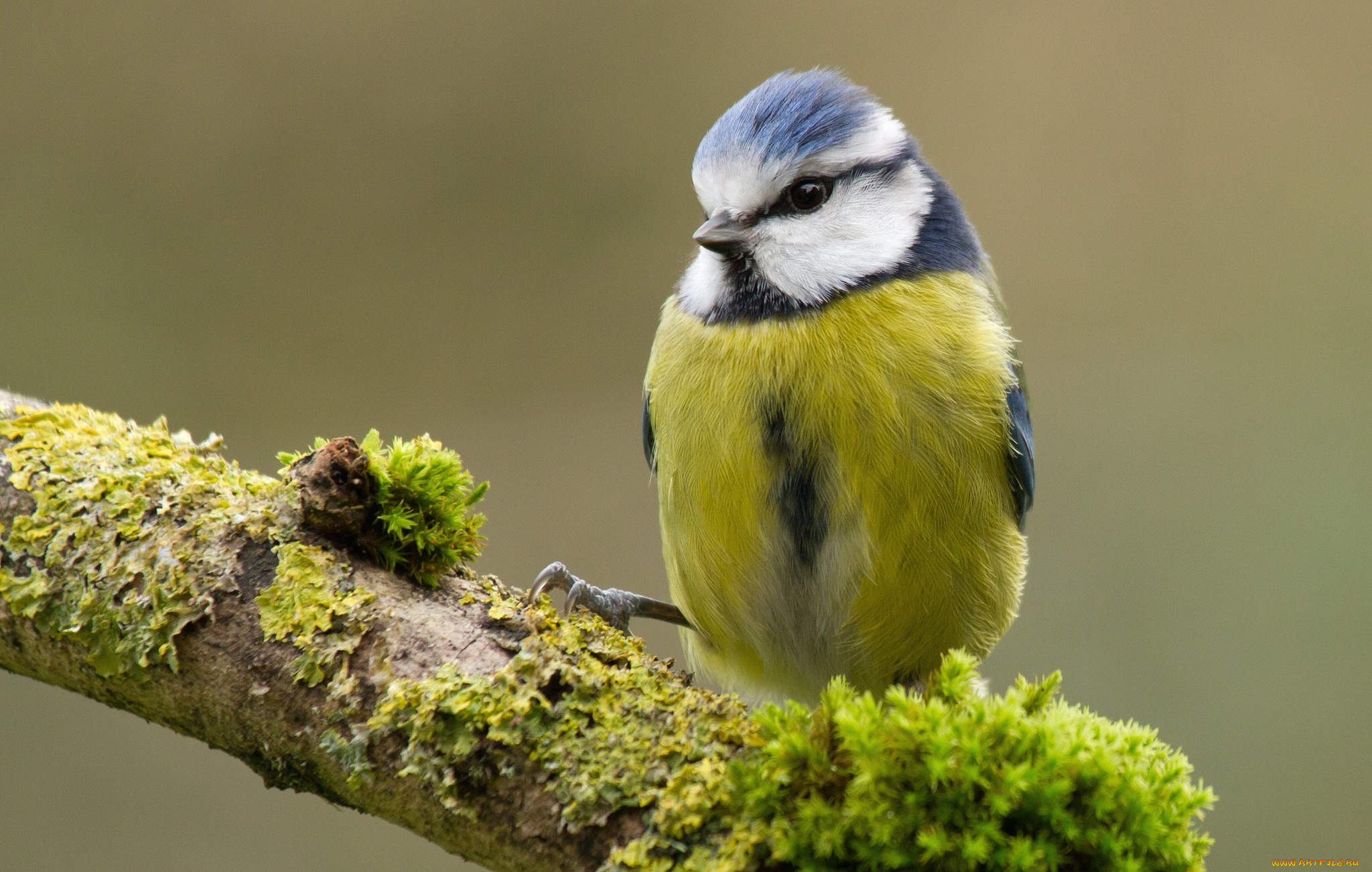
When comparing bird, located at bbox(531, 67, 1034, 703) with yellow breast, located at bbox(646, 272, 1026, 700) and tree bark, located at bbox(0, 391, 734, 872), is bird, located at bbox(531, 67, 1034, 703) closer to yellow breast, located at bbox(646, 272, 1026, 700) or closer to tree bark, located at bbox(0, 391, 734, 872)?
yellow breast, located at bbox(646, 272, 1026, 700)

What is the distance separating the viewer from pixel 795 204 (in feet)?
5.51

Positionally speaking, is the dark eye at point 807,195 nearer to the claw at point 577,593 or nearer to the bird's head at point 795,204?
the bird's head at point 795,204

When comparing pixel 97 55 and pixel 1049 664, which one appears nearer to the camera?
pixel 1049 664

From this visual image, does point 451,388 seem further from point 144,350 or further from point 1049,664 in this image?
point 1049,664

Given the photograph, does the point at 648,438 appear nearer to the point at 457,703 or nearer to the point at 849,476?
the point at 849,476

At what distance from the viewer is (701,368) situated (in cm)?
160

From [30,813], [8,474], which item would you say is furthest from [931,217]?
[30,813]

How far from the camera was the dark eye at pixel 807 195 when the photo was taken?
1676 mm

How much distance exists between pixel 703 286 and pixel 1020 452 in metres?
0.57

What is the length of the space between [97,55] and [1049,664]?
10.8 ft

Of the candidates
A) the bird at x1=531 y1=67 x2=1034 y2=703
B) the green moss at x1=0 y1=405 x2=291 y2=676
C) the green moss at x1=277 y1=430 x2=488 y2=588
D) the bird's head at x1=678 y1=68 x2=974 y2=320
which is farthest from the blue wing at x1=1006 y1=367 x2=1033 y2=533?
the green moss at x1=0 y1=405 x2=291 y2=676

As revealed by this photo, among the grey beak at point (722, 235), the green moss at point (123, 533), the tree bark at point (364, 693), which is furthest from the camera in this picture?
the grey beak at point (722, 235)

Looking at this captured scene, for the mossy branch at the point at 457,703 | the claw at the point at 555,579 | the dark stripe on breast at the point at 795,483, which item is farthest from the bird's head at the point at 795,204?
the mossy branch at the point at 457,703

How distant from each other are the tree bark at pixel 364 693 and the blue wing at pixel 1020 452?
75 cm
